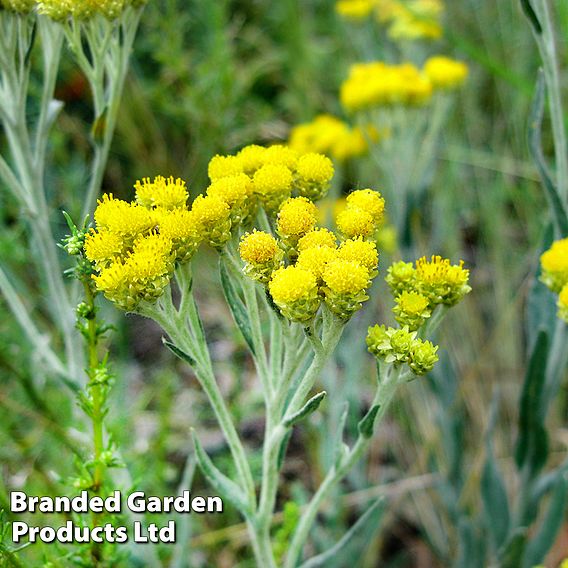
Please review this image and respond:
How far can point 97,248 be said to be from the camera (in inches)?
37.2

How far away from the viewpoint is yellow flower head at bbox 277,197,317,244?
985mm

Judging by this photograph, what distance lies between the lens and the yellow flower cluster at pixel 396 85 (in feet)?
6.66

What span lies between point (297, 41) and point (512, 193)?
1.09 metres

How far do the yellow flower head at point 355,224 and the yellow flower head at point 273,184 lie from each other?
0.10 m

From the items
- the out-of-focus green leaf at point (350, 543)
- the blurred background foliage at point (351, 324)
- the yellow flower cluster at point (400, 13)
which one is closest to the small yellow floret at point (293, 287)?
the out-of-focus green leaf at point (350, 543)

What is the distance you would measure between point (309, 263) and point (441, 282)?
0.21 meters

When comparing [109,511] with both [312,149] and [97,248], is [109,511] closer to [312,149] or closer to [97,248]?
[97,248]

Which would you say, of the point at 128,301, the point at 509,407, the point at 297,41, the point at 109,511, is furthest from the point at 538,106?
the point at 297,41

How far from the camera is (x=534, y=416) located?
4.78 feet

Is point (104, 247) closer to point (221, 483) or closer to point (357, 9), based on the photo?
point (221, 483)

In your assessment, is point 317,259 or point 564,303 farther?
point 564,303

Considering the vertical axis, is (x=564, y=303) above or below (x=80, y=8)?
below

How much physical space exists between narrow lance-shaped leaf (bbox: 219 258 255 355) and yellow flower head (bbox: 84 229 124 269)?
0.18 m

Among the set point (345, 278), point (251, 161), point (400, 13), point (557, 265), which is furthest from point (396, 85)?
point (345, 278)
